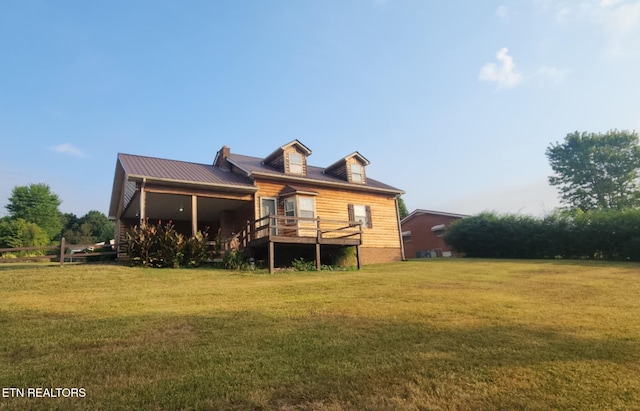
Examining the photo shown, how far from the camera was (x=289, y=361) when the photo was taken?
464 cm

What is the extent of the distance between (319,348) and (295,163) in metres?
15.9

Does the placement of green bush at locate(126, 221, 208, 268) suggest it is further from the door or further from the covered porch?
the door

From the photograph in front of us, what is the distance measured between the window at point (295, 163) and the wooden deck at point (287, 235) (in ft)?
9.96

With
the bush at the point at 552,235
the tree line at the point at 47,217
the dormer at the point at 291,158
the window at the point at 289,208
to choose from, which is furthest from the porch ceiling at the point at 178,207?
the tree line at the point at 47,217

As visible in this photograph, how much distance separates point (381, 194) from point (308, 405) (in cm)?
1961

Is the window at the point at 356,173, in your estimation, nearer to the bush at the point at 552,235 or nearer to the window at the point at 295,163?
the window at the point at 295,163

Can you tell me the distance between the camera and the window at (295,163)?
20272 mm

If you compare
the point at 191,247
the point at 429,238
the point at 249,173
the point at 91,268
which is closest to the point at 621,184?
the point at 429,238

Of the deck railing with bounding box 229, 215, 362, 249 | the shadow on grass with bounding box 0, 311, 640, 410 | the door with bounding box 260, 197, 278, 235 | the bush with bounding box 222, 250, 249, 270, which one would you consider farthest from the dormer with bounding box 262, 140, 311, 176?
the shadow on grass with bounding box 0, 311, 640, 410

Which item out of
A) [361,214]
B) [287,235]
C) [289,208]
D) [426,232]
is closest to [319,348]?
[287,235]

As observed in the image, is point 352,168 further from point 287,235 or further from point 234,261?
point 234,261

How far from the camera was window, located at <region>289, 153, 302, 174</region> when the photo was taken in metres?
20.3

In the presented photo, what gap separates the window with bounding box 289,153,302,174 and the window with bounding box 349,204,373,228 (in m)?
3.50

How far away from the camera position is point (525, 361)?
187 inches
